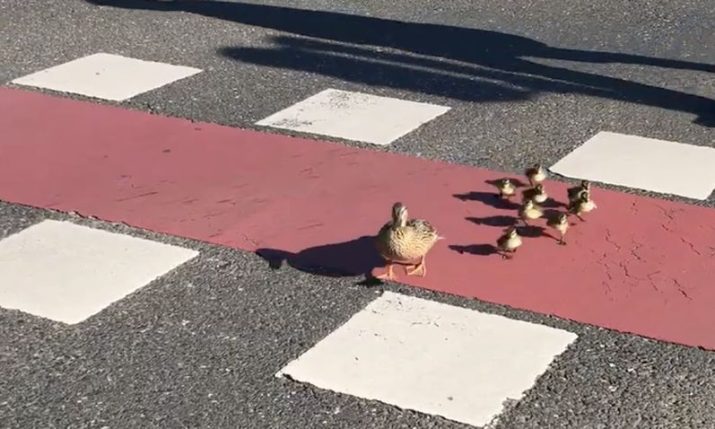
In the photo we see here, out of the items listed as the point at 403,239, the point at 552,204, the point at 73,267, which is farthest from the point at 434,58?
the point at 73,267

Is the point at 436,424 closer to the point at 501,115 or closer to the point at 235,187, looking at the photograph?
the point at 235,187

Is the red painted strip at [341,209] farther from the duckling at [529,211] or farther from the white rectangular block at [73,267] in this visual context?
the white rectangular block at [73,267]

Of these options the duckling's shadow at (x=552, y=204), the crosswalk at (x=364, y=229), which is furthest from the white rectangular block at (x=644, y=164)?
the duckling's shadow at (x=552, y=204)

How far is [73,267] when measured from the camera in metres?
5.75

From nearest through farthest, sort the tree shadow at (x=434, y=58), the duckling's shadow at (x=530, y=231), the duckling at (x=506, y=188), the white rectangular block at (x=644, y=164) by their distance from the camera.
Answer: the duckling's shadow at (x=530, y=231), the duckling at (x=506, y=188), the white rectangular block at (x=644, y=164), the tree shadow at (x=434, y=58)

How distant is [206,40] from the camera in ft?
31.7

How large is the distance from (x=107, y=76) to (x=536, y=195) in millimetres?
3574

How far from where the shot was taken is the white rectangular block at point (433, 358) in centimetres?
472

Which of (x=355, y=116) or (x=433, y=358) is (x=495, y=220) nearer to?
(x=433, y=358)

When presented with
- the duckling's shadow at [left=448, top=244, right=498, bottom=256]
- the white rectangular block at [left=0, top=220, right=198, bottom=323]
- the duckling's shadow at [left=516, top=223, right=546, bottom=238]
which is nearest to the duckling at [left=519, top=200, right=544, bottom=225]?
the duckling's shadow at [left=516, top=223, right=546, bottom=238]

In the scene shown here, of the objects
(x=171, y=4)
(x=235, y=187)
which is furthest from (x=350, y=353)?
(x=171, y=4)

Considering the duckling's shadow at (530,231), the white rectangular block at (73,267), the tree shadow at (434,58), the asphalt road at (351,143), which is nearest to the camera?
the asphalt road at (351,143)

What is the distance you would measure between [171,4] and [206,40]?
123cm

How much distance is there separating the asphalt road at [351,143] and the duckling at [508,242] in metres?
0.49
